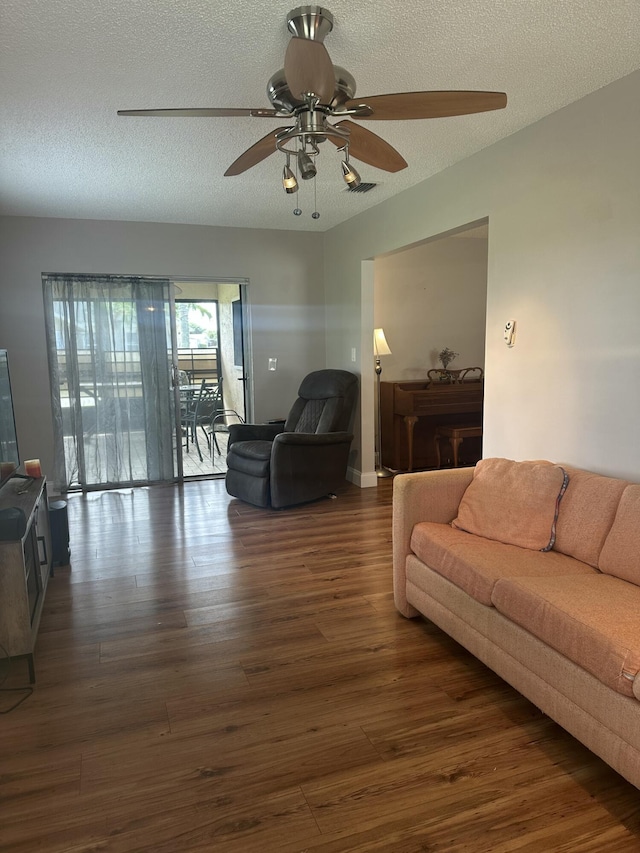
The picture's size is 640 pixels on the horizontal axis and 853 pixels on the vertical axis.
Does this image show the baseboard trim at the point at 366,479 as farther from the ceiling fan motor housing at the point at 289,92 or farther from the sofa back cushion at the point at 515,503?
the ceiling fan motor housing at the point at 289,92

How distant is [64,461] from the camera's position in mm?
5293

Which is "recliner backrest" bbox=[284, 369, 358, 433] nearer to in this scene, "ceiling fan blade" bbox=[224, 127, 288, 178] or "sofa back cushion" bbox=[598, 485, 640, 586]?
"ceiling fan blade" bbox=[224, 127, 288, 178]

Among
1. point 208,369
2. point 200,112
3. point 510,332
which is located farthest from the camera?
point 208,369

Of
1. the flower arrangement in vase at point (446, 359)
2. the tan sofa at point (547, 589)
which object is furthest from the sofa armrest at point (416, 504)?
the flower arrangement in vase at point (446, 359)

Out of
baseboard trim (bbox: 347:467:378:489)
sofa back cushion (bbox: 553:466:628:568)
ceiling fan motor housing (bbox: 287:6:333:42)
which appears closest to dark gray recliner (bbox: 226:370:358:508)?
baseboard trim (bbox: 347:467:378:489)

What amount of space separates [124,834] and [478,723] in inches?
47.6

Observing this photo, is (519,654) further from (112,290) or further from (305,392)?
(112,290)

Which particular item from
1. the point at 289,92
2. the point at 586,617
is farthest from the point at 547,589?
the point at 289,92

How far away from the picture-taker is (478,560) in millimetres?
2301

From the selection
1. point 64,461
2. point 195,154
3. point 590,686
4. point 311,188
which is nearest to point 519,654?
point 590,686

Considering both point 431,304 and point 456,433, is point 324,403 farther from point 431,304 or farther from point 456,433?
point 431,304

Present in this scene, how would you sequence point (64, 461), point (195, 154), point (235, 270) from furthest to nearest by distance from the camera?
point (235, 270), point (64, 461), point (195, 154)

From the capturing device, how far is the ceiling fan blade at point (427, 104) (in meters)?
1.93

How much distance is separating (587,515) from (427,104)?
5.59 feet
